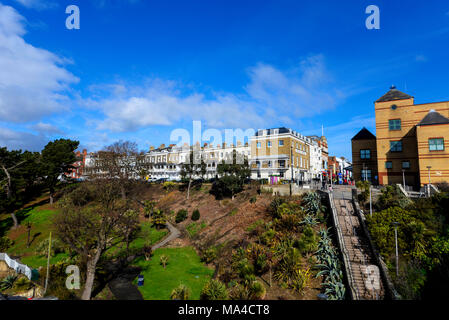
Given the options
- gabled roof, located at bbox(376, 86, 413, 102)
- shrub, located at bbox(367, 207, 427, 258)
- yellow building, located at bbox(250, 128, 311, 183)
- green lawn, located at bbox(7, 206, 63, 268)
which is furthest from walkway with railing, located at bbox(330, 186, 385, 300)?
green lawn, located at bbox(7, 206, 63, 268)

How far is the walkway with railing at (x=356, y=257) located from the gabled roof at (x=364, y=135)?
17685 millimetres

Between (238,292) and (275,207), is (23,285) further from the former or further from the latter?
(275,207)

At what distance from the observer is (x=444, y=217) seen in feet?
53.5

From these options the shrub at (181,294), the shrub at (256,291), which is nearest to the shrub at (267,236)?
the shrub at (256,291)

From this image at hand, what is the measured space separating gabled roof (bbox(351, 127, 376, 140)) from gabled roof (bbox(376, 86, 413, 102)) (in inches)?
223

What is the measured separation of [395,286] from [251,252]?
9232 mm

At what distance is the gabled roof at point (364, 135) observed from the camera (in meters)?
35.4

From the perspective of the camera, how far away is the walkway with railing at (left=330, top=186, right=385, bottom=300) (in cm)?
1327

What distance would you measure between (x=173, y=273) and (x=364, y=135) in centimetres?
3349

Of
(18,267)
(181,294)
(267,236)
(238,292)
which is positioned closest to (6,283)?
(18,267)

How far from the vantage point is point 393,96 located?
31844 mm

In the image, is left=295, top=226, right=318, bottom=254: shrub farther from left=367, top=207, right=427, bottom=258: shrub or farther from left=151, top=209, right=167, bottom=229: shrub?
left=151, top=209, right=167, bottom=229: shrub

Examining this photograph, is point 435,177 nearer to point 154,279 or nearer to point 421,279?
point 421,279
